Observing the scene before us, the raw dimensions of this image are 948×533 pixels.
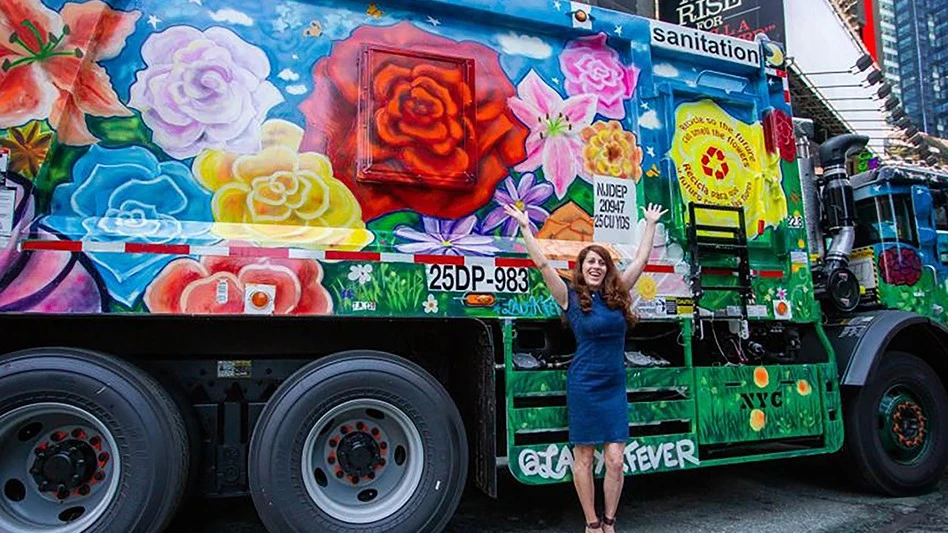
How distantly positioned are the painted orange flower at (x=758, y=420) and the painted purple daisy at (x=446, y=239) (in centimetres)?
209

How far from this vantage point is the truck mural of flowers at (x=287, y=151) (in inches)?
126

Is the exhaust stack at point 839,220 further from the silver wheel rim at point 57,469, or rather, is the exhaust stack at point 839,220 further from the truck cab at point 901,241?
the silver wheel rim at point 57,469

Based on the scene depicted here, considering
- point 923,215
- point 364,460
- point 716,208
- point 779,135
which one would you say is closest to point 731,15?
point 923,215

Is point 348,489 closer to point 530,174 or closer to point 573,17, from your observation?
point 530,174

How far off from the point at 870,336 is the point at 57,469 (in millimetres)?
5218

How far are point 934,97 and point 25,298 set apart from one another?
295 feet

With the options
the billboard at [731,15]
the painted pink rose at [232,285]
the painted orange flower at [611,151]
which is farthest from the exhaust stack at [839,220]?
the billboard at [731,15]

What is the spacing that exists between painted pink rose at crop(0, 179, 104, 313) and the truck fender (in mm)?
4824

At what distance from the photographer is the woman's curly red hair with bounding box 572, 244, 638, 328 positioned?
383 cm

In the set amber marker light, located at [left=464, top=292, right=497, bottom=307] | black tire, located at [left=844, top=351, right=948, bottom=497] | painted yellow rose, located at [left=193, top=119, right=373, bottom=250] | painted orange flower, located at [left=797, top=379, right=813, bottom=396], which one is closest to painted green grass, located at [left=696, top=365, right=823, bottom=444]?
painted orange flower, located at [left=797, top=379, right=813, bottom=396]

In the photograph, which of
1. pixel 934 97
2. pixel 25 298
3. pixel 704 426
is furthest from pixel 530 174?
pixel 934 97

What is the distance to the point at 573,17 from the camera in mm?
4426

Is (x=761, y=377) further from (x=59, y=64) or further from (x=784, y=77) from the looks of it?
(x=59, y=64)

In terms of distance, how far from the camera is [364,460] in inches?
142
